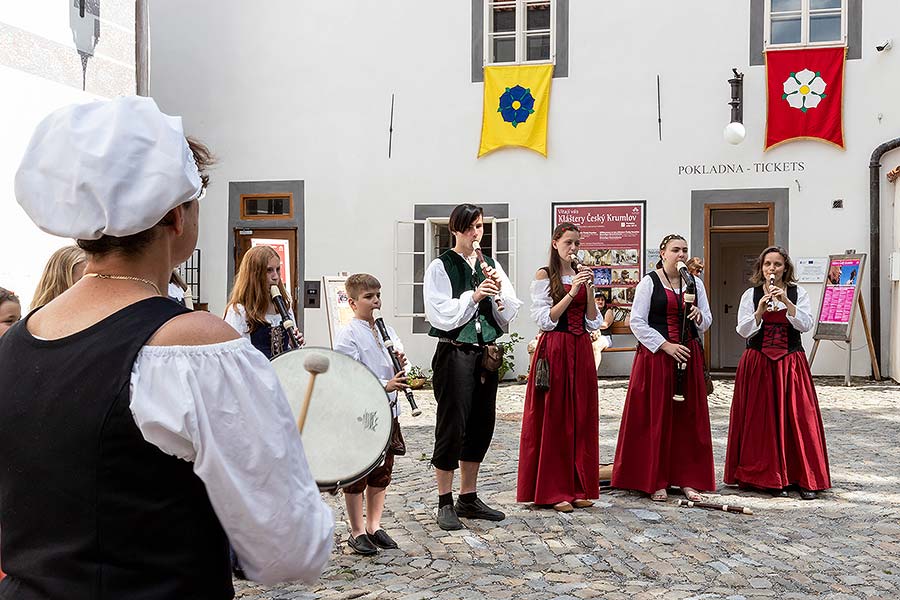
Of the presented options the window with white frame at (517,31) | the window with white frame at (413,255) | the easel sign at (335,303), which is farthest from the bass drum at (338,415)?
the window with white frame at (517,31)

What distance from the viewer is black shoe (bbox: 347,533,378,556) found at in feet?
15.7

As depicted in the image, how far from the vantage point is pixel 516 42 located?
13555 mm

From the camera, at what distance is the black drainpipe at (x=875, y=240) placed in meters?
12.3

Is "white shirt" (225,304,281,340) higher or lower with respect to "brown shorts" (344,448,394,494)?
higher

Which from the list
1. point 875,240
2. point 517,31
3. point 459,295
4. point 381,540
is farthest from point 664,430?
point 517,31

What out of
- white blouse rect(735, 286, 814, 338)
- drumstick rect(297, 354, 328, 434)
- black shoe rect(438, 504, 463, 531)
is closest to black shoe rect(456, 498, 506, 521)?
black shoe rect(438, 504, 463, 531)

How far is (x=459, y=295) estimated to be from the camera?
5.49 metres

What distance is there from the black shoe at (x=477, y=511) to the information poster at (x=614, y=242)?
25.3ft

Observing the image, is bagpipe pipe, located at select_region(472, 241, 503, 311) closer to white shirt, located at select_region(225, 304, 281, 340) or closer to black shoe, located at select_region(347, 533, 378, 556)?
white shirt, located at select_region(225, 304, 281, 340)

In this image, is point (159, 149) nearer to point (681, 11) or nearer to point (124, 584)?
point (124, 584)

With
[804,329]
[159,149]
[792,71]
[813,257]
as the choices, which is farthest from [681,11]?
[159,149]

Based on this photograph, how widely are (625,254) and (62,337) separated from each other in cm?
1200

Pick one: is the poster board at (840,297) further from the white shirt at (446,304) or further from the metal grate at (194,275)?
the metal grate at (194,275)

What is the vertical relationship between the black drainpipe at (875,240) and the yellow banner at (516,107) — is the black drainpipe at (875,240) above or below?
below
